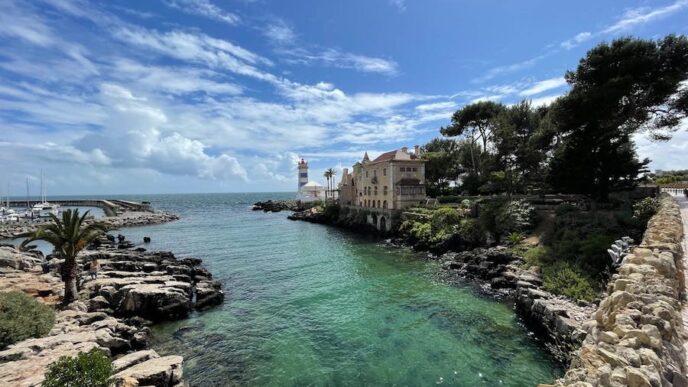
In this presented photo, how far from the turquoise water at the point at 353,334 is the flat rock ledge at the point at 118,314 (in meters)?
1.23

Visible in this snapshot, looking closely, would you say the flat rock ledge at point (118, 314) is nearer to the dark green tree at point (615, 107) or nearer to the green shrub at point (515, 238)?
the green shrub at point (515, 238)

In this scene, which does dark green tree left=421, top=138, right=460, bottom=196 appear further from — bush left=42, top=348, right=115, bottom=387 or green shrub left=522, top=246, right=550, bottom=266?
bush left=42, top=348, right=115, bottom=387

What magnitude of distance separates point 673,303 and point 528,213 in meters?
26.6

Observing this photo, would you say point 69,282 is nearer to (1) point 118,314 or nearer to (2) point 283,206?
(1) point 118,314

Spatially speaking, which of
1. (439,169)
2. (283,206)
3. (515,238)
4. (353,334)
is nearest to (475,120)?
(439,169)

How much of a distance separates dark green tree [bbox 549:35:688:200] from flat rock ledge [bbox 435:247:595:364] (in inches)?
513

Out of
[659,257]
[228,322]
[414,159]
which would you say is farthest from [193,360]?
[414,159]

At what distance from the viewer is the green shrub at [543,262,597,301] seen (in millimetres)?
17055

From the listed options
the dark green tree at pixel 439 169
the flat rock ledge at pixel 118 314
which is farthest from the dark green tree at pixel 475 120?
the flat rock ledge at pixel 118 314

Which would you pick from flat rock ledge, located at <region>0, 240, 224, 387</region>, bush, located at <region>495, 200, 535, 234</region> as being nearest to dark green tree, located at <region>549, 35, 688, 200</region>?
bush, located at <region>495, 200, 535, 234</region>

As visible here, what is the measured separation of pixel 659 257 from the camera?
8828 millimetres

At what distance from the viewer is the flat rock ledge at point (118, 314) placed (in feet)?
37.8

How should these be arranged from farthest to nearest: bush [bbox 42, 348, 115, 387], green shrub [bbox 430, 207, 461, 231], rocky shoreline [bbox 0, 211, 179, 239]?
rocky shoreline [bbox 0, 211, 179, 239] < green shrub [bbox 430, 207, 461, 231] < bush [bbox 42, 348, 115, 387]

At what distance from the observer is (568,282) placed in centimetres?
1844
